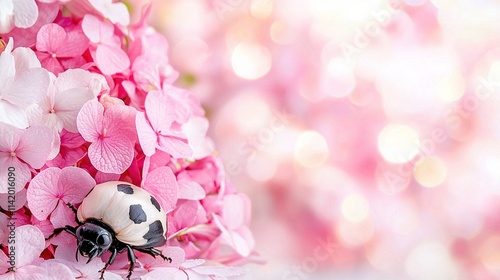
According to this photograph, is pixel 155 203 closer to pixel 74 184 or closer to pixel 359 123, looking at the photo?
pixel 74 184

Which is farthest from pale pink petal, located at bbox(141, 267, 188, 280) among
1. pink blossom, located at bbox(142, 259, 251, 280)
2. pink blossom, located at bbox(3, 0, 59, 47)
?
pink blossom, located at bbox(3, 0, 59, 47)

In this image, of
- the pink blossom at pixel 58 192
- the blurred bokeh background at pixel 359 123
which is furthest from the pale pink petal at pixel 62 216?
the blurred bokeh background at pixel 359 123

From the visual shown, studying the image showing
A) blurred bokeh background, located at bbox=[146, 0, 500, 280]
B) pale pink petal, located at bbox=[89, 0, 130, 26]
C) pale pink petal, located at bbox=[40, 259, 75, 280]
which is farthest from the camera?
blurred bokeh background, located at bbox=[146, 0, 500, 280]

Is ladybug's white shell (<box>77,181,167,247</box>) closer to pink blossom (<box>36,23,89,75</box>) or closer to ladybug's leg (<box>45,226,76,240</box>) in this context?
ladybug's leg (<box>45,226,76,240</box>)

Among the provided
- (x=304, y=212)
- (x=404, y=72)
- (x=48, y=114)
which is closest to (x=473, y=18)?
(x=404, y=72)

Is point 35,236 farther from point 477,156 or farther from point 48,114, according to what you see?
point 477,156

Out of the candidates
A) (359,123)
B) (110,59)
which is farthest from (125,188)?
(359,123)
